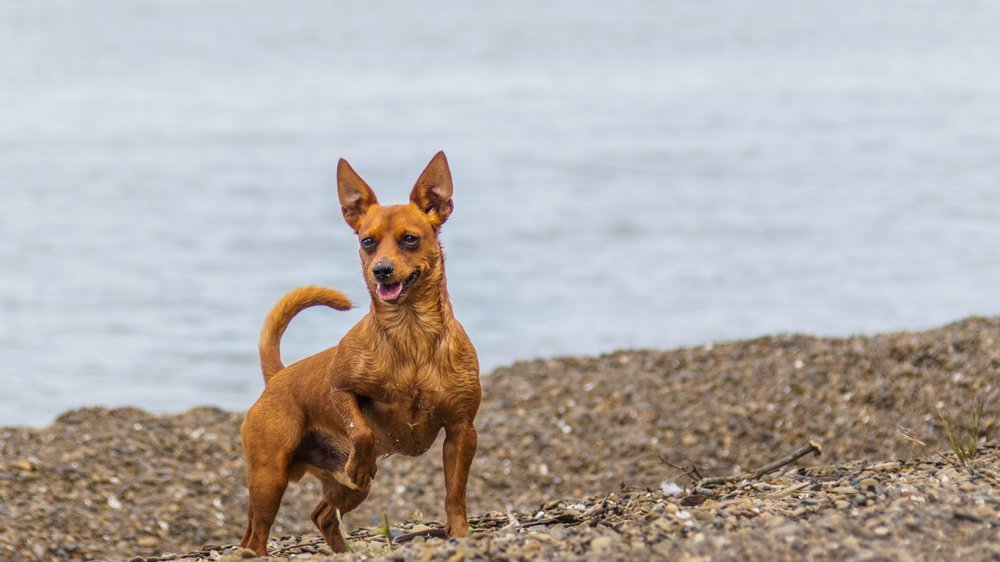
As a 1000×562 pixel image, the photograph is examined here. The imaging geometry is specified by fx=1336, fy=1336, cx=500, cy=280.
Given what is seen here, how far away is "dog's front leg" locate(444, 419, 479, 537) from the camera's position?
4980 mm

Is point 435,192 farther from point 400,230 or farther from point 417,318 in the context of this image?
point 417,318

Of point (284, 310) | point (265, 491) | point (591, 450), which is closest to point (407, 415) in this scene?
point (265, 491)

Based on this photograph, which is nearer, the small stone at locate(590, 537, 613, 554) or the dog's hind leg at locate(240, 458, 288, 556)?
the small stone at locate(590, 537, 613, 554)

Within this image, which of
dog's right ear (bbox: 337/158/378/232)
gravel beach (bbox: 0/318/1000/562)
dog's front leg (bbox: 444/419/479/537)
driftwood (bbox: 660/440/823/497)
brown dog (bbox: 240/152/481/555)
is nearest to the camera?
brown dog (bbox: 240/152/481/555)

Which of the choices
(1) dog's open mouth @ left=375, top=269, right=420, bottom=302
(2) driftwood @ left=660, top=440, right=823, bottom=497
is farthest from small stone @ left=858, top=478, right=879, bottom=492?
(1) dog's open mouth @ left=375, top=269, right=420, bottom=302

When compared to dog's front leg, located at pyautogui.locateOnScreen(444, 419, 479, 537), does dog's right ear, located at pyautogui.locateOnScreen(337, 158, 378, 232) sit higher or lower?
higher

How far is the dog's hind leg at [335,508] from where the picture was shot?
17.8 ft

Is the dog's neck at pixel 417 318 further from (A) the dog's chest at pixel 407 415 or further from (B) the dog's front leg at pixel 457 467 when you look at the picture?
(B) the dog's front leg at pixel 457 467

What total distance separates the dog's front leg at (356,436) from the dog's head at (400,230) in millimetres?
406

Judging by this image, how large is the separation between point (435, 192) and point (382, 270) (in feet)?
1.76

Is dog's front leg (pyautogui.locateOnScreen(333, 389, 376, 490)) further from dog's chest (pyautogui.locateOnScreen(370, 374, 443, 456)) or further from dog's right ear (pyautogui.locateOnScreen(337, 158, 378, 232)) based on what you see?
dog's right ear (pyautogui.locateOnScreen(337, 158, 378, 232))

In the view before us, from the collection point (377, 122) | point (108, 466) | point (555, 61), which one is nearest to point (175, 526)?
point (108, 466)

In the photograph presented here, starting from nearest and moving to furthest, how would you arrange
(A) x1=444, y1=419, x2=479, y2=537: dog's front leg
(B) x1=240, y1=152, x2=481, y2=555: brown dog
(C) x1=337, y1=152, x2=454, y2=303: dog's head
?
1. (C) x1=337, y1=152, x2=454, y2=303: dog's head
2. (B) x1=240, y1=152, x2=481, y2=555: brown dog
3. (A) x1=444, y1=419, x2=479, y2=537: dog's front leg

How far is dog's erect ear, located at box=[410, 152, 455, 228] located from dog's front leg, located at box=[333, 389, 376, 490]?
28.9 inches
